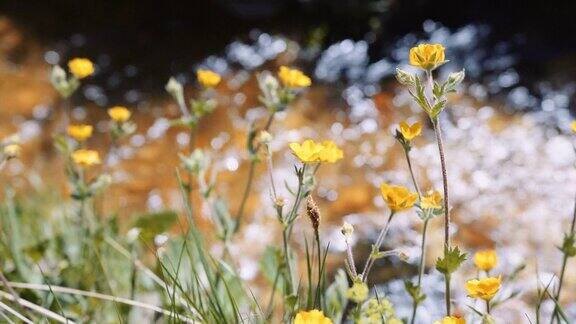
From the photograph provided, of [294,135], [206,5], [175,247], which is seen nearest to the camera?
[175,247]

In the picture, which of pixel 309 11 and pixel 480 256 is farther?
pixel 309 11

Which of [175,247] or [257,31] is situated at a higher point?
[257,31]

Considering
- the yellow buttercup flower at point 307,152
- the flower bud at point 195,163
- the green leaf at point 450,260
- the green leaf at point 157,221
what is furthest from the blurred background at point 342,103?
the yellow buttercup flower at point 307,152

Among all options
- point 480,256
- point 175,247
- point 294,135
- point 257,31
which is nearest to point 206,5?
point 257,31

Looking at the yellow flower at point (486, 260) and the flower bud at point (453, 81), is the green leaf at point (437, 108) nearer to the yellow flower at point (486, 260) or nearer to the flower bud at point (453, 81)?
the flower bud at point (453, 81)

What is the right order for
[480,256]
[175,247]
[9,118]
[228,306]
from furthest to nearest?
[9,118] < [175,247] < [228,306] < [480,256]

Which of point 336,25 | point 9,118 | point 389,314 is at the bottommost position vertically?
point 389,314

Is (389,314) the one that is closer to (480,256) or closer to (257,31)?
(480,256)

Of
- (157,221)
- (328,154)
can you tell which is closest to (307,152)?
(328,154)
